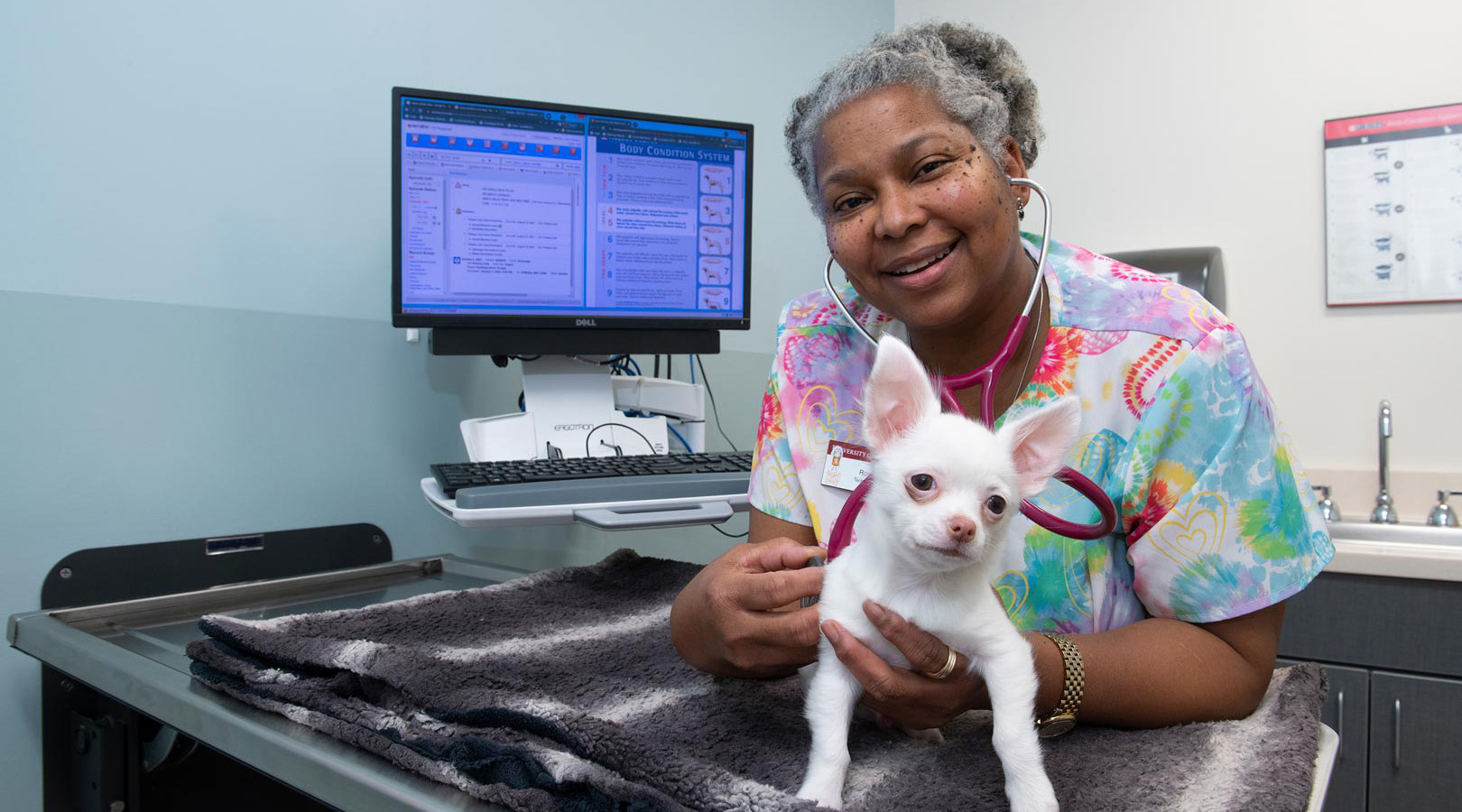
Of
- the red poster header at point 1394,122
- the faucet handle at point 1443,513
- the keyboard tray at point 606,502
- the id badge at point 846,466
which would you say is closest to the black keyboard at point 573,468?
the keyboard tray at point 606,502

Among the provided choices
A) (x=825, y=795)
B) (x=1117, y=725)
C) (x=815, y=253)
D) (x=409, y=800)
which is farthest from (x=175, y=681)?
(x=815, y=253)

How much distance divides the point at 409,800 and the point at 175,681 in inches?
15.9

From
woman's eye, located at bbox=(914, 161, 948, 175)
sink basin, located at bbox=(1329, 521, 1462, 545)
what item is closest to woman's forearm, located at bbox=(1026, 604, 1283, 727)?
woman's eye, located at bbox=(914, 161, 948, 175)

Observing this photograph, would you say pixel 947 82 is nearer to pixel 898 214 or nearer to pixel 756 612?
pixel 898 214

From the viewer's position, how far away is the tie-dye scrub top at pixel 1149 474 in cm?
83

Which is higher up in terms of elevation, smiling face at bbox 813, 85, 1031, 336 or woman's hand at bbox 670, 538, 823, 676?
smiling face at bbox 813, 85, 1031, 336

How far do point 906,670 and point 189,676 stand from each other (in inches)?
28.0

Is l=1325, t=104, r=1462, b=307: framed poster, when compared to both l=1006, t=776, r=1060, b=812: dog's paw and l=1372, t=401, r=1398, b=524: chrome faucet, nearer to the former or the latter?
l=1372, t=401, r=1398, b=524: chrome faucet

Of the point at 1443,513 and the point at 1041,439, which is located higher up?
the point at 1041,439

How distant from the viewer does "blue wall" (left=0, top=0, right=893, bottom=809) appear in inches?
49.4

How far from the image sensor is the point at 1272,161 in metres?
2.40

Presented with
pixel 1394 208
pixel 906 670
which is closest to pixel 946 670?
pixel 906 670

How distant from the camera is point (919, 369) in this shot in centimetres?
65

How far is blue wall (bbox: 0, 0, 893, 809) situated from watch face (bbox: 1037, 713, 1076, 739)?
1.21 metres
